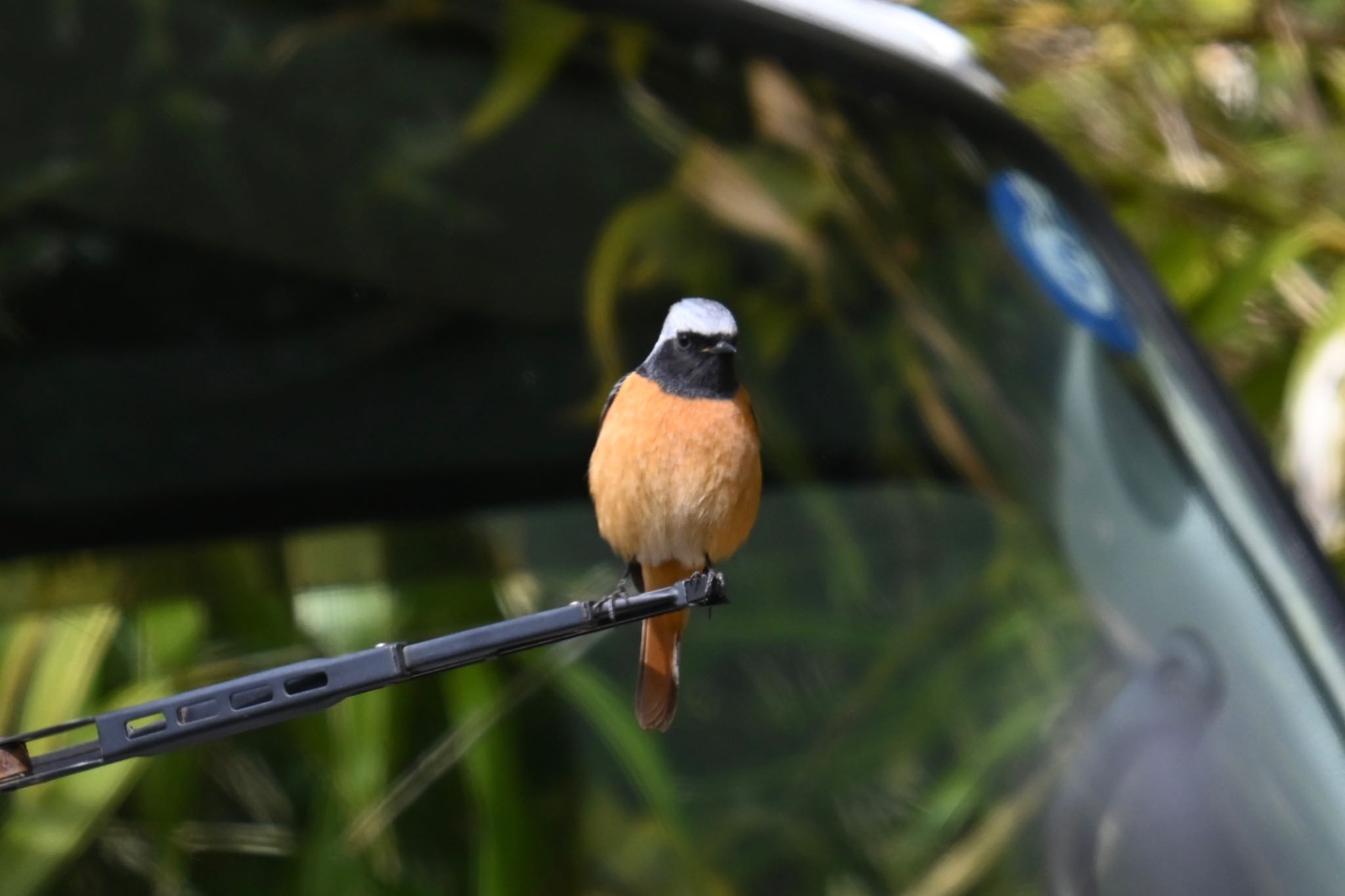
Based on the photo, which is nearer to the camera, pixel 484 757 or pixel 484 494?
pixel 484 757

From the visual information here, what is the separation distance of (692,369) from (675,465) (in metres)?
0.05

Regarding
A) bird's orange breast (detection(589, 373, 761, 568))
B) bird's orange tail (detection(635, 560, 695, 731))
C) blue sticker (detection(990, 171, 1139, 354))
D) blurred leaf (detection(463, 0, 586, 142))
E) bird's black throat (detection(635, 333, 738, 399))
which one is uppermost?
blurred leaf (detection(463, 0, 586, 142))

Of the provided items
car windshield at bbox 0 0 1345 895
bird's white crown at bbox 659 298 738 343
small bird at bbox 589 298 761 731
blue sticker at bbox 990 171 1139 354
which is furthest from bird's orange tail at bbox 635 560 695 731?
blue sticker at bbox 990 171 1139 354

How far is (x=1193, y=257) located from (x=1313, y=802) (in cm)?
249

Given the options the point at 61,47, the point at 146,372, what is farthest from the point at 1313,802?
the point at 61,47

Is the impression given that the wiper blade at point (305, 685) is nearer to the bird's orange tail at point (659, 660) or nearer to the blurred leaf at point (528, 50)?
the bird's orange tail at point (659, 660)

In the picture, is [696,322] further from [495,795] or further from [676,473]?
[495,795]

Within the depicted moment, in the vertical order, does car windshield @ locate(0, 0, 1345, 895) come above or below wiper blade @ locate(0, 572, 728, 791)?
above

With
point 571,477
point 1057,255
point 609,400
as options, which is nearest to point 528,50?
point 571,477

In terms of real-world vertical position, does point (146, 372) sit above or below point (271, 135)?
below

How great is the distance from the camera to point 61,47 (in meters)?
1.65

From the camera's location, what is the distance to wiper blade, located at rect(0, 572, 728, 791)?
550 millimetres

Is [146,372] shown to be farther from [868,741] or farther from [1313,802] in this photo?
[1313,802]

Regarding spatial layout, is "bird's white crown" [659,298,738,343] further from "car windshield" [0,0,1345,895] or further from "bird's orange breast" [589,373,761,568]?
"car windshield" [0,0,1345,895]
